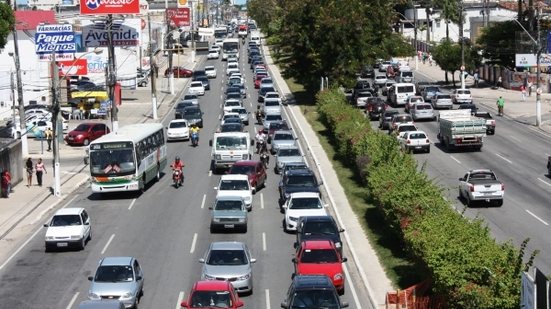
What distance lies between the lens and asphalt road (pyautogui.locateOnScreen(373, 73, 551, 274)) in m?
39.9

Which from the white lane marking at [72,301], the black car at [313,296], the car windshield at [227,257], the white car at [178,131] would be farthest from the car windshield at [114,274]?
the white car at [178,131]

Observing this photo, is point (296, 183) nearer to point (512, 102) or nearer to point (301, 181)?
point (301, 181)

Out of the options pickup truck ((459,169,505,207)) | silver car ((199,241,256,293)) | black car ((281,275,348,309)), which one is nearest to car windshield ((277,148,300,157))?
pickup truck ((459,169,505,207))

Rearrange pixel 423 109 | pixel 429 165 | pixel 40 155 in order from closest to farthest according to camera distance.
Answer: pixel 429 165 < pixel 40 155 < pixel 423 109

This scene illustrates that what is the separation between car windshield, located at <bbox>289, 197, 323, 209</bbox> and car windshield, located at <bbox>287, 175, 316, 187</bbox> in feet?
14.7

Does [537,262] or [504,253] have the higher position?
[504,253]

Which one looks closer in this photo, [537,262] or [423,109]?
[537,262]

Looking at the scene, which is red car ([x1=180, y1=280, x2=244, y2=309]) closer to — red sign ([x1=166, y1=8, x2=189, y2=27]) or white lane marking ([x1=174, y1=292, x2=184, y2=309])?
white lane marking ([x1=174, y1=292, x2=184, y2=309])

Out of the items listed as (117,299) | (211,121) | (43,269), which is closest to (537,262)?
(117,299)

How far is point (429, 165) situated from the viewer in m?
57.8

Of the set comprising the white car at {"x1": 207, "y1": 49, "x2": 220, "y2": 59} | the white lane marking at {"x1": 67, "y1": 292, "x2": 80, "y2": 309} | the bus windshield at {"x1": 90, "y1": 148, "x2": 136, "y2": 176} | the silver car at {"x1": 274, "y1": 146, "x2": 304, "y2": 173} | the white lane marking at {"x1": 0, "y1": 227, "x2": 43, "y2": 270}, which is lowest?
the white lane marking at {"x1": 67, "y1": 292, "x2": 80, "y2": 309}

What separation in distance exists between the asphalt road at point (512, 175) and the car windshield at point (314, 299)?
881 cm

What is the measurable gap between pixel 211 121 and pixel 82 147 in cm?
1311

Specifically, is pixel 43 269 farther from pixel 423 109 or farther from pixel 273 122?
pixel 423 109
